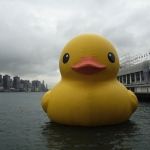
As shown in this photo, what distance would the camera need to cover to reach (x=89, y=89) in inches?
355

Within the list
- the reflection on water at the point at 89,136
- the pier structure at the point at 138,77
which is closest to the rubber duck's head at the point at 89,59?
the reflection on water at the point at 89,136

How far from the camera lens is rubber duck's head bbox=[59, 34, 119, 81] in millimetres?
8945

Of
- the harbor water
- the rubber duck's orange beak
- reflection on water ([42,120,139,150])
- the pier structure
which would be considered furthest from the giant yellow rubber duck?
the pier structure

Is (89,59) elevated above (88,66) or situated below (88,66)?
above

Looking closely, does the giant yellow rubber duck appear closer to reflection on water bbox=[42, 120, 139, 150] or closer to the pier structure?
reflection on water bbox=[42, 120, 139, 150]

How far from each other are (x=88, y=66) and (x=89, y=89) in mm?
1079

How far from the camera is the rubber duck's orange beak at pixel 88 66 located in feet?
28.3

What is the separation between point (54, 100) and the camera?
969cm

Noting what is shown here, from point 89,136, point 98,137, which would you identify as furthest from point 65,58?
point 98,137

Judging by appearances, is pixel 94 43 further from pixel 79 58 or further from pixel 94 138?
pixel 94 138

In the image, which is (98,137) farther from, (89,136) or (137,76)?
(137,76)

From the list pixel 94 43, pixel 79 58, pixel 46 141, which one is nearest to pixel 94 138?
pixel 46 141

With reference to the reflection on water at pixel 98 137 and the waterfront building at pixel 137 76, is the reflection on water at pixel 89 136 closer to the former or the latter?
the reflection on water at pixel 98 137

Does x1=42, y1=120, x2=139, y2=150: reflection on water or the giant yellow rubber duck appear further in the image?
the giant yellow rubber duck
